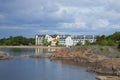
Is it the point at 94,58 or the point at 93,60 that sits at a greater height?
the point at 94,58

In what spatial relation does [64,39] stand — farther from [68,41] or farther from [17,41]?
[17,41]

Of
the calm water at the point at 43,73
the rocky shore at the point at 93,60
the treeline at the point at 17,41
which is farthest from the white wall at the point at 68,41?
the calm water at the point at 43,73

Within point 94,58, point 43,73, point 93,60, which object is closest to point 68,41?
point 94,58

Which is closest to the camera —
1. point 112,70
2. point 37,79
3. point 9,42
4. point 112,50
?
point 37,79

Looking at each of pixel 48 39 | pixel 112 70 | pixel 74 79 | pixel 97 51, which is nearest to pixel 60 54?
pixel 97 51

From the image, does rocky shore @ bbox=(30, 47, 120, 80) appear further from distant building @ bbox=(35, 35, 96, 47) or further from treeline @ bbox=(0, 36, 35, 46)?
treeline @ bbox=(0, 36, 35, 46)

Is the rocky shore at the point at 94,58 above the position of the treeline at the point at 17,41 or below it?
below

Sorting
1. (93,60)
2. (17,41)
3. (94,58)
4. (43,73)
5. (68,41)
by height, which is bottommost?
(43,73)

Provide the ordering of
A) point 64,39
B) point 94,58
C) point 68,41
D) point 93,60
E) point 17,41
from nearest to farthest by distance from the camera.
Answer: point 93,60, point 94,58, point 68,41, point 64,39, point 17,41

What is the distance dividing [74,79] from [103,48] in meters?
31.7

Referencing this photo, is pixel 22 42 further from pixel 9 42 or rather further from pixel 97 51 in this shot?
pixel 97 51

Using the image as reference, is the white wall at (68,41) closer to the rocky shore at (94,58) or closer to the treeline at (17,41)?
the treeline at (17,41)

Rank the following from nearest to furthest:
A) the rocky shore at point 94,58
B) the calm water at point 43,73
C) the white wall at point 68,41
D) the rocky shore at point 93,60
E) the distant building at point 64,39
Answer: the calm water at point 43,73 < the rocky shore at point 93,60 < the rocky shore at point 94,58 < the white wall at point 68,41 < the distant building at point 64,39

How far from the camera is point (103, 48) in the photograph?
230ft
